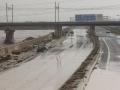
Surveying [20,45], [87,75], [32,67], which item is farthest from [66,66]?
[20,45]

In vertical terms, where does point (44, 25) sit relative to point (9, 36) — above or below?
above

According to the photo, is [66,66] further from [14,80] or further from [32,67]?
[14,80]

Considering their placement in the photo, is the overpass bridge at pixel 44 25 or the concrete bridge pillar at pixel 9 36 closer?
the concrete bridge pillar at pixel 9 36

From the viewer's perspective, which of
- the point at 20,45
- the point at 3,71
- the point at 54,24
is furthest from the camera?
the point at 54,24

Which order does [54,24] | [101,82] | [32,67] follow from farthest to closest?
[54,24]
[32,67]
[101,82]

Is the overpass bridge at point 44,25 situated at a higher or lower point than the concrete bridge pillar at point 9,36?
higher

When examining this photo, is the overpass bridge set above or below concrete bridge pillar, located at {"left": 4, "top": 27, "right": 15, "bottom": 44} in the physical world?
above

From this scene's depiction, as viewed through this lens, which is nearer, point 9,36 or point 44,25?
point 9,36

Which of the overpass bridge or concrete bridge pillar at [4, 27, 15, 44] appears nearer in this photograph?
concrete bridge pillar at [4, 27, 15, 44]

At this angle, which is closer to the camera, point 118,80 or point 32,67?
point 118,80

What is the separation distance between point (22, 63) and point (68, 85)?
25653mm

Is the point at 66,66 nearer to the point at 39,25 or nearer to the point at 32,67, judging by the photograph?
the point at 32,67

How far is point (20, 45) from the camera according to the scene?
89.4m

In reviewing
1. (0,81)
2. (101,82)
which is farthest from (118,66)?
(0,81)
